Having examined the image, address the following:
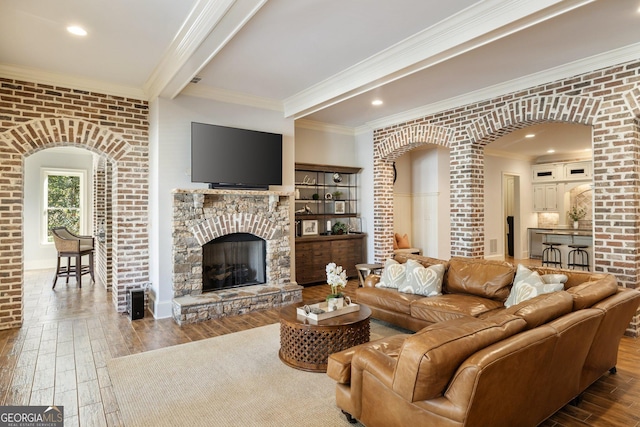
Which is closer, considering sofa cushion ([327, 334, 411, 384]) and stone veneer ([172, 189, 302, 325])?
sofa cushion ([327, 334, 411, 384])

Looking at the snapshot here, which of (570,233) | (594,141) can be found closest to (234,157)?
(594,141)

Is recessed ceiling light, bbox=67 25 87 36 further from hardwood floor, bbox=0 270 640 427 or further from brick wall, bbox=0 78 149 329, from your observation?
hardwood floor, bbox=0 270 640 427

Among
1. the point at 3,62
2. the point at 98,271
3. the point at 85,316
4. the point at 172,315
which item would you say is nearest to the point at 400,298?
the point at 172,315

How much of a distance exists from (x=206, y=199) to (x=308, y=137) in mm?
2617

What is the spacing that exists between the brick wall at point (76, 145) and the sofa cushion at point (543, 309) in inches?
183

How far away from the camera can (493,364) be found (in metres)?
1.67

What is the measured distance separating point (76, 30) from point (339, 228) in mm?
5072

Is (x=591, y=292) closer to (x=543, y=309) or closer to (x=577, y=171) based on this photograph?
(x=543, y=309)

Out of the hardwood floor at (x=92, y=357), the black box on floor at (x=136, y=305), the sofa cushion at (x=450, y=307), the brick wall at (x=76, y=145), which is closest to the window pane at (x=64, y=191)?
the hardwood floor at (x=92, y=357)

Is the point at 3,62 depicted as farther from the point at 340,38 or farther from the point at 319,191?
the point at 319,191

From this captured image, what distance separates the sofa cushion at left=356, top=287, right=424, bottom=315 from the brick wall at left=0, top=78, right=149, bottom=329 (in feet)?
10.0

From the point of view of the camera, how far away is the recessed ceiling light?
11.1 feet

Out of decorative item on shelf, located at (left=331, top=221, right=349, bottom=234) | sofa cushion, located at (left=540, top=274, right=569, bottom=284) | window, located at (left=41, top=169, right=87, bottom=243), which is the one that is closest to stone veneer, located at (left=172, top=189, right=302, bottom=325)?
decorative item on shelf, located at (left=331, top=221, right=349, bottom=234)

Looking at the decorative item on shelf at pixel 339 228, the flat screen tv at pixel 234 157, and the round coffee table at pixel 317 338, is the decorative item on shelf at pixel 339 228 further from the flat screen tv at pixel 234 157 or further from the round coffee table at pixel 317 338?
the round coffee table at pixel 317 338
